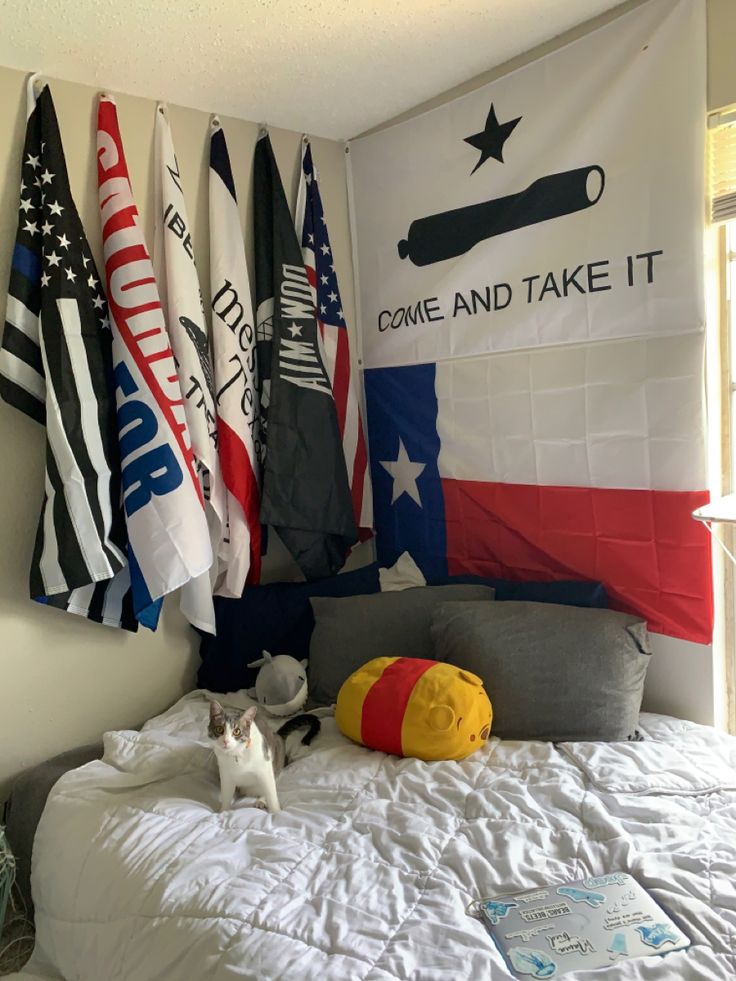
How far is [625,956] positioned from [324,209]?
2100 mm

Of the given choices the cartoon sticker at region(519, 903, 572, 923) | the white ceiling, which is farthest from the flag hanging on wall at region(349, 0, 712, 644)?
the cartoon sticker at region(519, 903, 572, 923)

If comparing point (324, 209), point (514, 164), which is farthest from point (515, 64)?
point (324, 209)

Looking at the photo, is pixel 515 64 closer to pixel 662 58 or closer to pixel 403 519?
pixel 662 58

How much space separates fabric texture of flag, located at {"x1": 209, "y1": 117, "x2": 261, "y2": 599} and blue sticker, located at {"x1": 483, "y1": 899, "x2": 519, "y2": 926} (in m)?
1.14

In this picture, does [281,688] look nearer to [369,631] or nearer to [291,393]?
[369,631]

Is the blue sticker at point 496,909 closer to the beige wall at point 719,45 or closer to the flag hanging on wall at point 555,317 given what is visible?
the flag hanging on wall at point 555,317

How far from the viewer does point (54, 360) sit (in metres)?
1.83

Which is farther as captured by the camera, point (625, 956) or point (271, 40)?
point (271, 40)

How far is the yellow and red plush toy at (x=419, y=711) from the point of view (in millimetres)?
1686

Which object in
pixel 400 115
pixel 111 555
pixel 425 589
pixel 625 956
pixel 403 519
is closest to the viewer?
pixel 625 956

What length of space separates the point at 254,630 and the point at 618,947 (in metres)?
1.26

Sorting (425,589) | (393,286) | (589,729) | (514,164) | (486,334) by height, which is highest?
(514,164)

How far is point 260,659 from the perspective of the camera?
84.7 inches

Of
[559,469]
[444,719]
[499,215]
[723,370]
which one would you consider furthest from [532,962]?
[499,215]
